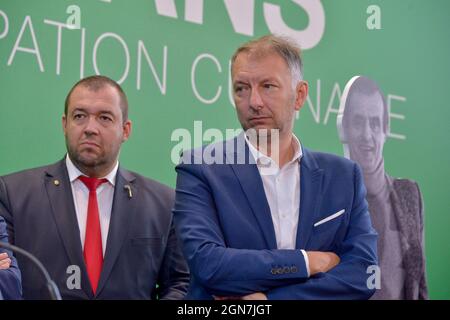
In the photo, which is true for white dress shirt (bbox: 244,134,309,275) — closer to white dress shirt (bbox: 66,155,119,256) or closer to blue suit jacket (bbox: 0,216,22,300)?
white dress shirt (bbox: 66,155,119,256)

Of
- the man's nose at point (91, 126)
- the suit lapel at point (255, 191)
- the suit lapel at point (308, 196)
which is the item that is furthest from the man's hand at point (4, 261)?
the suit lapel at point (308, 196)

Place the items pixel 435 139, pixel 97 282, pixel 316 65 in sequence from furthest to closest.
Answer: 1. pixel 435 139
2. pixel 316 65
3. pixel 97 282

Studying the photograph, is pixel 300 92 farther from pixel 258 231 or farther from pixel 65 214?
pixel 65 214

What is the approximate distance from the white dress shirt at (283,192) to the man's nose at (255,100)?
0.19 m

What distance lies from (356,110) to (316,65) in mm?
729

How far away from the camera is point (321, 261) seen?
3.80 meters

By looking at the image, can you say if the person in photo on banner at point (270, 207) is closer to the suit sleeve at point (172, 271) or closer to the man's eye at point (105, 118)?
the suit sleeve at point (172, 271)

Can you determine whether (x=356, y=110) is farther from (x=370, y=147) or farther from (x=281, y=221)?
(x=281, y=221)

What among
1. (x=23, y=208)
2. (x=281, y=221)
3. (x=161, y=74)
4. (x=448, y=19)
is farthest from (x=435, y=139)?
(x=23, y=208)

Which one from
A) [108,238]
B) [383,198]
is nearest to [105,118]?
[108,238]

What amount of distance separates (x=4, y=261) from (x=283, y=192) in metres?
1.39

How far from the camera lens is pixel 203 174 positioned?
3.89 meters

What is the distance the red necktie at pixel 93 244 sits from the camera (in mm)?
4395

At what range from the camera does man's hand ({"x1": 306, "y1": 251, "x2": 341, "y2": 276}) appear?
3.77 meters
